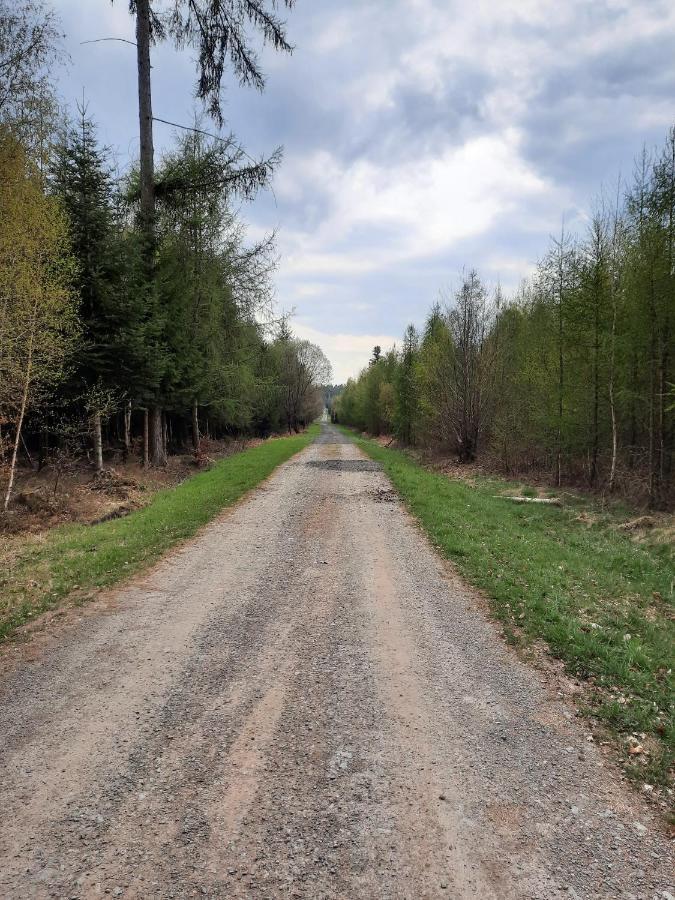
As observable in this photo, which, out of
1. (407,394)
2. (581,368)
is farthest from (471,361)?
(407,394)

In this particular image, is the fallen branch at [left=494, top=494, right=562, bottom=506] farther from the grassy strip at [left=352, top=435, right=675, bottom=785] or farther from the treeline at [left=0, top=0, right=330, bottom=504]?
the treeline at [left=0, top=0, right=330, bottom=504]

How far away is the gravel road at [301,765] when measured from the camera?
7.94ft

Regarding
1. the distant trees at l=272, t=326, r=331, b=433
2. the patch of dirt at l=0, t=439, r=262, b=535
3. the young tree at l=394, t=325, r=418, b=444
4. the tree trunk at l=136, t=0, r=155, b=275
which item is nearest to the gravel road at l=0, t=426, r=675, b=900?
the patch of dirt at l=0, t=439, r=262, b=535

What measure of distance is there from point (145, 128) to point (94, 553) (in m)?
15.0

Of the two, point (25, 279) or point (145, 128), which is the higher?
point (145, 128)

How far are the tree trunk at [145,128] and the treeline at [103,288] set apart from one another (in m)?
0.21

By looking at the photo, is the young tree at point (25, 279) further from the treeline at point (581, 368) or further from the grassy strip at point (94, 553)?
the treeline at point (581, 368)

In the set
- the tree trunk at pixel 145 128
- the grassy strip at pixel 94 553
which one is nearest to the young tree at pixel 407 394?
the tree trunk at pixel 145 128

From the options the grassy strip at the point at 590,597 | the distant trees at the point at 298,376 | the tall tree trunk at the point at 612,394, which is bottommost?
the grassy strip at the point at 590,597

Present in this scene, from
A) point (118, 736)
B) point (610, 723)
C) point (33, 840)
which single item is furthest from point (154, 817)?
point (610, 723)

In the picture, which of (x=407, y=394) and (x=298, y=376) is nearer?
(x=407, y=394)

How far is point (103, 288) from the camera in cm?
1310

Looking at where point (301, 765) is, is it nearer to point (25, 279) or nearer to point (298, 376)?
point (25, 279)

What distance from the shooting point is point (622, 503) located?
13320 millimetres
